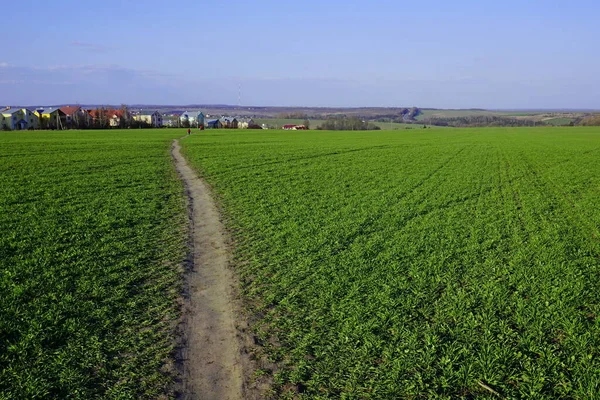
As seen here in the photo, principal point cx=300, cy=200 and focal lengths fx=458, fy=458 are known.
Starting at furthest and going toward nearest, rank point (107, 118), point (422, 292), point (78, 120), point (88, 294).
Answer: point (107, 118) → point (78, 120) → point (422, 292) → point (88, 294)

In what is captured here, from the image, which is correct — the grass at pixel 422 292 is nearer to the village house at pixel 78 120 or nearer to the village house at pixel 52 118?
the village house at pixel 78 120

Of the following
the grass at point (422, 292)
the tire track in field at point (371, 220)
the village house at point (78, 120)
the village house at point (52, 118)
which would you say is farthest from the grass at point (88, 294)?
the village house at point (52, 118)

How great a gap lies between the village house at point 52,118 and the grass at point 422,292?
4077 inches

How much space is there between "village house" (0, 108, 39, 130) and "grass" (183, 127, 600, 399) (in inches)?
4408

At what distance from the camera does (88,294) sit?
806 cm

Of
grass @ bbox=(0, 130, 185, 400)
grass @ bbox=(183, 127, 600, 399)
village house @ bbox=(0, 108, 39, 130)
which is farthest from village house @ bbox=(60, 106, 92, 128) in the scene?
grass @ bbox=(183, 127, 600, 399)

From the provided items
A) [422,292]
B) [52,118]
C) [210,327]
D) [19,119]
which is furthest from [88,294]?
[19,119]

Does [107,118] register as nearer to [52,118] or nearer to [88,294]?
[52,118]

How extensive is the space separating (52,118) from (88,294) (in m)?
124

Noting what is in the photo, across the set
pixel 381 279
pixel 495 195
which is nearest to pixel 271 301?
pixel 381 279

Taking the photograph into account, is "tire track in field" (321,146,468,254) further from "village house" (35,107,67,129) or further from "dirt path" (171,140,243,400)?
"village house" (35,107,67,129)

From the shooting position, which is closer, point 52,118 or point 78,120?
point 78,120

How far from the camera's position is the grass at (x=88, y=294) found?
5.63 m

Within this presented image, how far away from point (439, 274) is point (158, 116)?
482 feet
